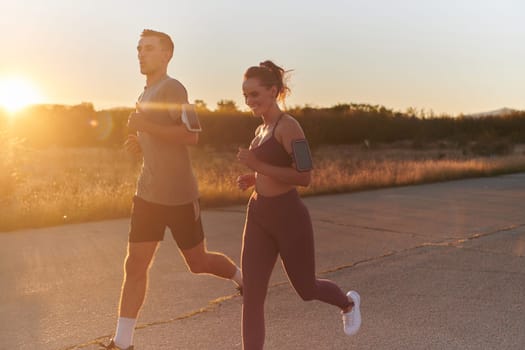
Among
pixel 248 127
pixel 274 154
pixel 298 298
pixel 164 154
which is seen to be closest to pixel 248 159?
pixel 274 154

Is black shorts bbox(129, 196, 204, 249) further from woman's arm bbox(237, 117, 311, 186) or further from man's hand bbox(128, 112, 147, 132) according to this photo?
woman's arm bbox(237, 117, 311, 186)

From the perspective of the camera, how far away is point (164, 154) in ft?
12.3

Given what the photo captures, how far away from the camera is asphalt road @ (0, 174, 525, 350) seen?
13.7ft

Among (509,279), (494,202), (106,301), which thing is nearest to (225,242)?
(106,301)

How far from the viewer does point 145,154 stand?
12.5 feet

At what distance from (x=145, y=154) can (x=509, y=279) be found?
3964mm

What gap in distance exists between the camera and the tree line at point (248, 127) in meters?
36.8

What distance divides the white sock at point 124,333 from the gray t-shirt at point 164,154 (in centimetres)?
75

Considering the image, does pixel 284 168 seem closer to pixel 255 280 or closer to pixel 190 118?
pixel 255 280

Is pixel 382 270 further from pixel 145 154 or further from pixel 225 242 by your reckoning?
pixel 145 154

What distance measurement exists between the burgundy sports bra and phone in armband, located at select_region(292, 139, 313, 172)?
0.10 meters

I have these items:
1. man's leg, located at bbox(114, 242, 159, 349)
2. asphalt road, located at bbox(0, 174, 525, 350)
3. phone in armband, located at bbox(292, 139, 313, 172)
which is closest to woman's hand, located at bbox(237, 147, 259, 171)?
phone in armband, located at bbox(292, 139, 313, 172)

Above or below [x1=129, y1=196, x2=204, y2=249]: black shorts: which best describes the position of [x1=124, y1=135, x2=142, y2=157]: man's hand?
above

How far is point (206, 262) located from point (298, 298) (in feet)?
4.56
